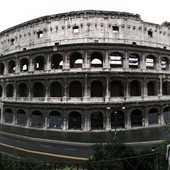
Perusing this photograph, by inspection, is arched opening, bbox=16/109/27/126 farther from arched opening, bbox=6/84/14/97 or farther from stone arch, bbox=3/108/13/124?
arched opening, bbox=6/84/14/97

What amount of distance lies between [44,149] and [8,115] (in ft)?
59.5

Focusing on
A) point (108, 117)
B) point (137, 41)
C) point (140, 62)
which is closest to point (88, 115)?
point (108, 117)

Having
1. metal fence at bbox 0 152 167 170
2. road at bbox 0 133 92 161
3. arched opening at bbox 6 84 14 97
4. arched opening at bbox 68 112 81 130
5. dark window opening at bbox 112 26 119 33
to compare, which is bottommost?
road at bbox 0 133 92 161

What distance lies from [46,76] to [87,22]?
11402mm

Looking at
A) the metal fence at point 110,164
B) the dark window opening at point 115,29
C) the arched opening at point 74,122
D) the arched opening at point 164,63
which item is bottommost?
the arched opening at point 74,122

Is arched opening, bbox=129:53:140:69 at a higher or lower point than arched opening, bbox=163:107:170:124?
higher

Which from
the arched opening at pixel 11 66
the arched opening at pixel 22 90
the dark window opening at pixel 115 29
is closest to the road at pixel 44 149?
the arched opening at pixel 22 90

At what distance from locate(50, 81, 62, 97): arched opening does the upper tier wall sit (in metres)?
6.97

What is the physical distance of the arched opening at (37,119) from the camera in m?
34.9

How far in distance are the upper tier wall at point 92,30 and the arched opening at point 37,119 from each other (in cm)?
1201

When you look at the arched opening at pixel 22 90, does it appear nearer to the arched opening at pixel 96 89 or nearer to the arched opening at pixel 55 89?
the arched opening at pixel 55 89

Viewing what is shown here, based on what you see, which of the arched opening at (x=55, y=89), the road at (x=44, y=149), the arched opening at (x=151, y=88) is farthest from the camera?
the arched opening at (x=151, y=88)

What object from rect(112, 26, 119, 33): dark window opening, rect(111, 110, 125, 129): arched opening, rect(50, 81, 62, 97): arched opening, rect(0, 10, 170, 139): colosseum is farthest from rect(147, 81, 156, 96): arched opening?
rect(50, 81, 62, 97): arched opening

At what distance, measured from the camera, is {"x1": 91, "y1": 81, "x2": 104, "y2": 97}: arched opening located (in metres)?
34.4
